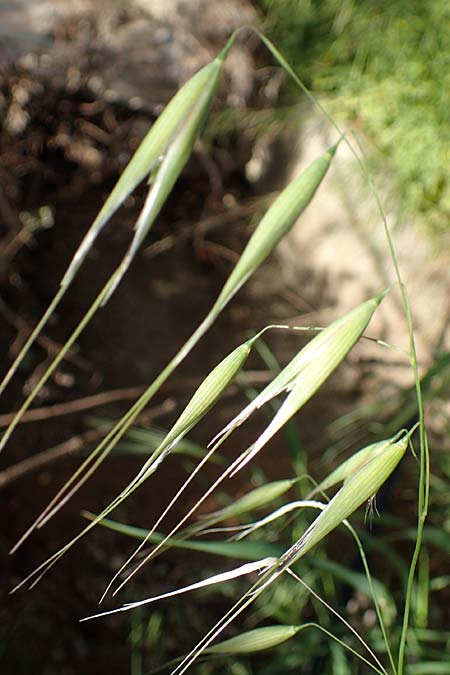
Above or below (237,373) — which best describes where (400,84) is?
below

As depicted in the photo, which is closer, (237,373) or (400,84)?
(237,373)

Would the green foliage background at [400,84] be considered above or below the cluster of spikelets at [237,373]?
below

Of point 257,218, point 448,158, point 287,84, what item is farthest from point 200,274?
point 448,158

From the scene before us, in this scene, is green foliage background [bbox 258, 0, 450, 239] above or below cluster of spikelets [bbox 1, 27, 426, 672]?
below

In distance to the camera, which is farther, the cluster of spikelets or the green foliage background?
the green foliage background
